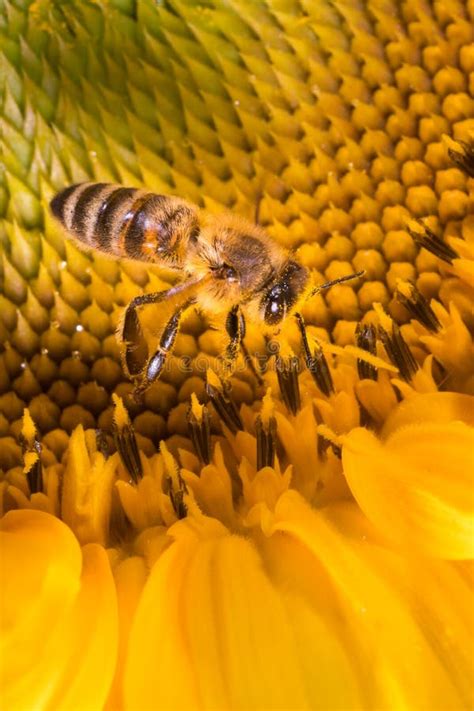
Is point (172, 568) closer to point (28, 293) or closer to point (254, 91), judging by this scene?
point (28, 293)

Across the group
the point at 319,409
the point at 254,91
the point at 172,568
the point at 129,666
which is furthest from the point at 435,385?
the point at 254,91

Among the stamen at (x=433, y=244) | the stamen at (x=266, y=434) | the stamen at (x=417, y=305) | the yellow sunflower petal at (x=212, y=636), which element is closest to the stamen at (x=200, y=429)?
the stamen at (x=266, y=434)

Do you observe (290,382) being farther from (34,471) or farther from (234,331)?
(34,471)

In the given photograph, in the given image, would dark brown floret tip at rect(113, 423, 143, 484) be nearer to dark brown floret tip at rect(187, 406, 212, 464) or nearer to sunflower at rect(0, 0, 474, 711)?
sunflower at rect(0, 0, 474, 711)

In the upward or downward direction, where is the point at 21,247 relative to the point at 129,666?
upward

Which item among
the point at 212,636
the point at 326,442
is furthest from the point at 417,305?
the point at 212,636

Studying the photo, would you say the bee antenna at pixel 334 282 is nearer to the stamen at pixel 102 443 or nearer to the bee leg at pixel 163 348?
the bee leg at pixel 163 348
